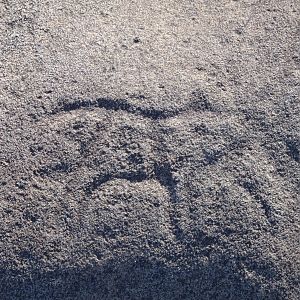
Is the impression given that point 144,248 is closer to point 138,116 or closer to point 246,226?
point 246,226

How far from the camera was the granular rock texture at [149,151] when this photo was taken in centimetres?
188

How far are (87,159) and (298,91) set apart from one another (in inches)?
31.8

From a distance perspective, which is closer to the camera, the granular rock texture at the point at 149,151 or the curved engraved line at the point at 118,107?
the granular rock texture at the point at 149,151

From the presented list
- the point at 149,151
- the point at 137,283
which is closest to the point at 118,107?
the point at 149,151

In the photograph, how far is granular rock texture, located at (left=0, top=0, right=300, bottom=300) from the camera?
188 centimetres

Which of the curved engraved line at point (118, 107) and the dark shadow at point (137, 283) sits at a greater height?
the curved engraved line at point (118, 107)

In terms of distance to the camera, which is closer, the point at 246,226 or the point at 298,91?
the point at 246,226

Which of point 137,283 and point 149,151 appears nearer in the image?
point 137,283

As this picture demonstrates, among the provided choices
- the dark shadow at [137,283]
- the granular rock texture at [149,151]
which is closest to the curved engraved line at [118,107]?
the granular rock texture at [149,151]

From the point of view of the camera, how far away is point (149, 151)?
203 centimetres

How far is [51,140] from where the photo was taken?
6.73 feet

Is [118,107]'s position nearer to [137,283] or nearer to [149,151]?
[149,151]

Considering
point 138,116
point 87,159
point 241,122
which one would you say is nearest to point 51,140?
point 87,159

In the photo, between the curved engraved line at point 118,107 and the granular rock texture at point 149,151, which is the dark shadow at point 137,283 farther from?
the curved engraved line at point 118,107
